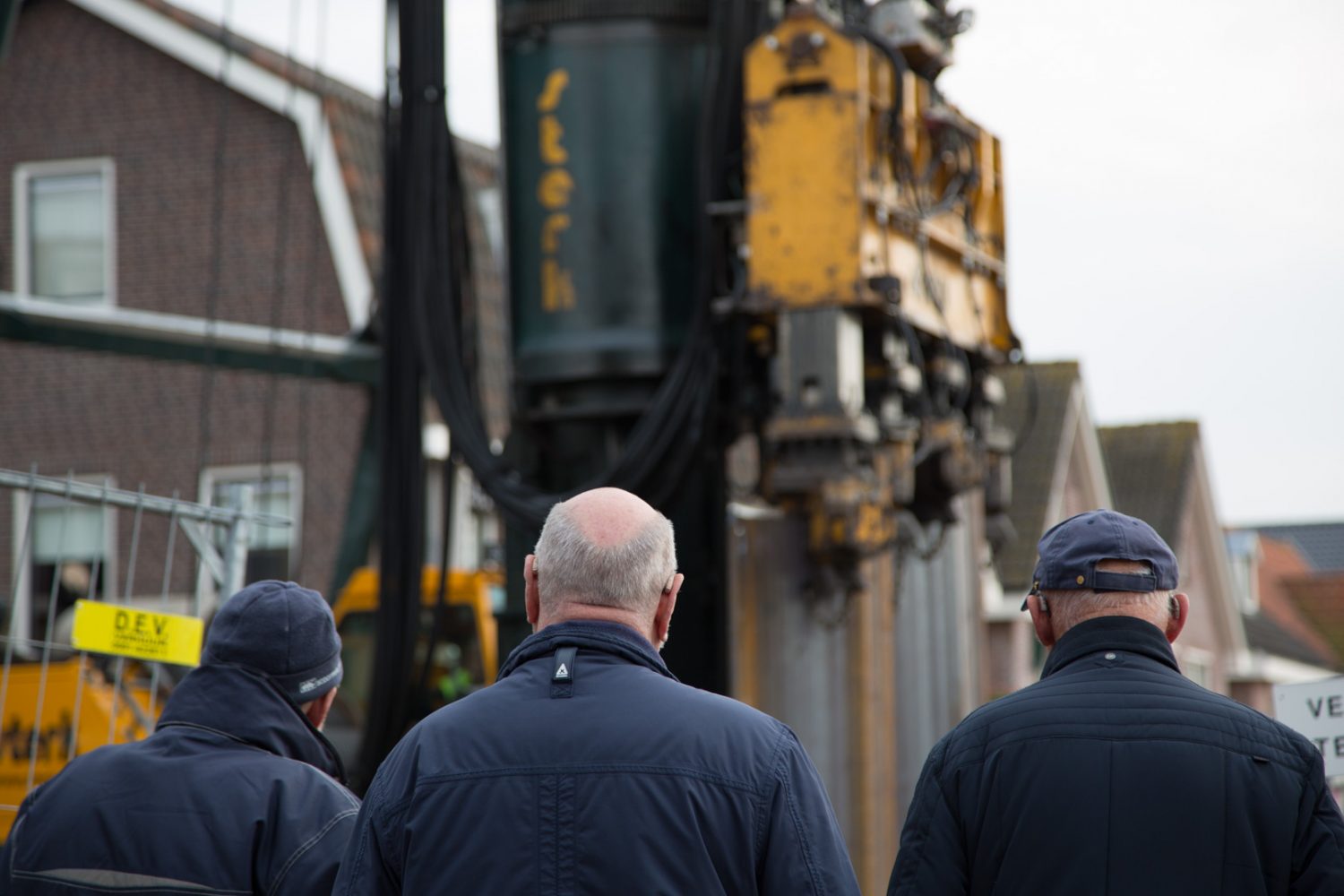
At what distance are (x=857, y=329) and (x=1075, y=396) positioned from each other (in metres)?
17.9

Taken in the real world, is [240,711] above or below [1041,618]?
below

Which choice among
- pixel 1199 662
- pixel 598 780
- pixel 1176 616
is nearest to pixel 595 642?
pixel 598 780

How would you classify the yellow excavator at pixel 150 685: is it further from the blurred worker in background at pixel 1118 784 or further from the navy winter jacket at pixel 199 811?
the blurred worker in background at pixel 1118 784

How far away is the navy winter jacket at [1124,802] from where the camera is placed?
3197 millimetres

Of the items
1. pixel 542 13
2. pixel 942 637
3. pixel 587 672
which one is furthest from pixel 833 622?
pixel 587 672

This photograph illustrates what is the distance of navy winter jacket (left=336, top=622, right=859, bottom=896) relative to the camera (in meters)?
2.78

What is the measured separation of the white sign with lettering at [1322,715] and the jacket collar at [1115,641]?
200cm

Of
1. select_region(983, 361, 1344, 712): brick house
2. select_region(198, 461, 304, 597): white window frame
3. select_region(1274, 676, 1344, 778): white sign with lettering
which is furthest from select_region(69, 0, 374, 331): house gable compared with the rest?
select_region(1274, 676, 1344, 778): white sign with lettering

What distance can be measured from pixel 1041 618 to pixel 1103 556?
0.60ft

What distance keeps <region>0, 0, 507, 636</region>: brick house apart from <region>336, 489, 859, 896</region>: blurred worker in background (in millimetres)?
14458

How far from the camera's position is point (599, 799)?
2.79m

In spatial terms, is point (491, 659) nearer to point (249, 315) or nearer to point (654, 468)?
point (654, 468)

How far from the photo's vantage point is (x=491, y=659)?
12.2 meters

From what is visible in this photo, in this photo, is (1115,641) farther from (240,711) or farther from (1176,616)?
(240,711)
